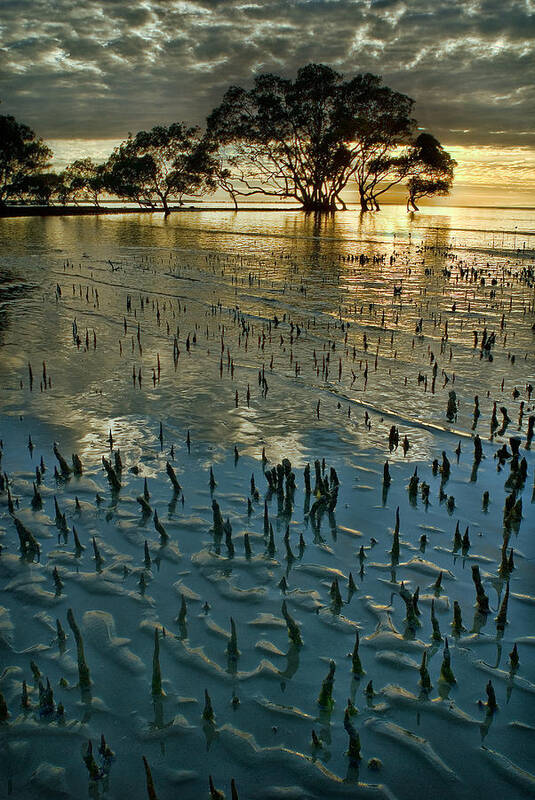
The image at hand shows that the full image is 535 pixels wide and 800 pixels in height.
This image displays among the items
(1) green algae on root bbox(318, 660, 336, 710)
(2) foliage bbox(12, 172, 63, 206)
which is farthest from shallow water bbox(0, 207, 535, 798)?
(2) foliage bbox(12, 172, 63, 206)

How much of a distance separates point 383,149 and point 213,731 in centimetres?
7998

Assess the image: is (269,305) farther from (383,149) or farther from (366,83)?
(383,149)

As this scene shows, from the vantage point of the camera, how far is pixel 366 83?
63.1 meters

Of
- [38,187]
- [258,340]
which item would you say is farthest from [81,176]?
[258,340]

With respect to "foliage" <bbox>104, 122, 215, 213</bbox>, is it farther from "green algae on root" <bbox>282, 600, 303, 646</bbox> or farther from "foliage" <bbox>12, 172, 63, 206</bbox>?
"green algae on root" <bbox>282, 600, 303, 646</bbox>

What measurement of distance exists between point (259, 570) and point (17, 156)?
231 feet

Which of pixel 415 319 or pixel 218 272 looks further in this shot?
pixel 218 272

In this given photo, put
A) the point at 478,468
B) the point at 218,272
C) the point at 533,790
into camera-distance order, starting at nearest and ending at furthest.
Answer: the point at 533,790
the point at 478,468
the point at 218,272

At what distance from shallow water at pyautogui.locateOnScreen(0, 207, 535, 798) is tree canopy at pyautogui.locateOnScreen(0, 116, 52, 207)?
196 feet

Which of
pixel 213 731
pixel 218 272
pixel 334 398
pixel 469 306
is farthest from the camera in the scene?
pixel 218 272

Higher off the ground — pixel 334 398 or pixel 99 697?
pixel 334 398

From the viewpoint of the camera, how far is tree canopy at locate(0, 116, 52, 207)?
59150mm

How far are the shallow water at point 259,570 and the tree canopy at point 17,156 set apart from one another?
5973cm

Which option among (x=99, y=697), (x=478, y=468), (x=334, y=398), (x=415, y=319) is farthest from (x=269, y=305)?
(x=99, y=697)
